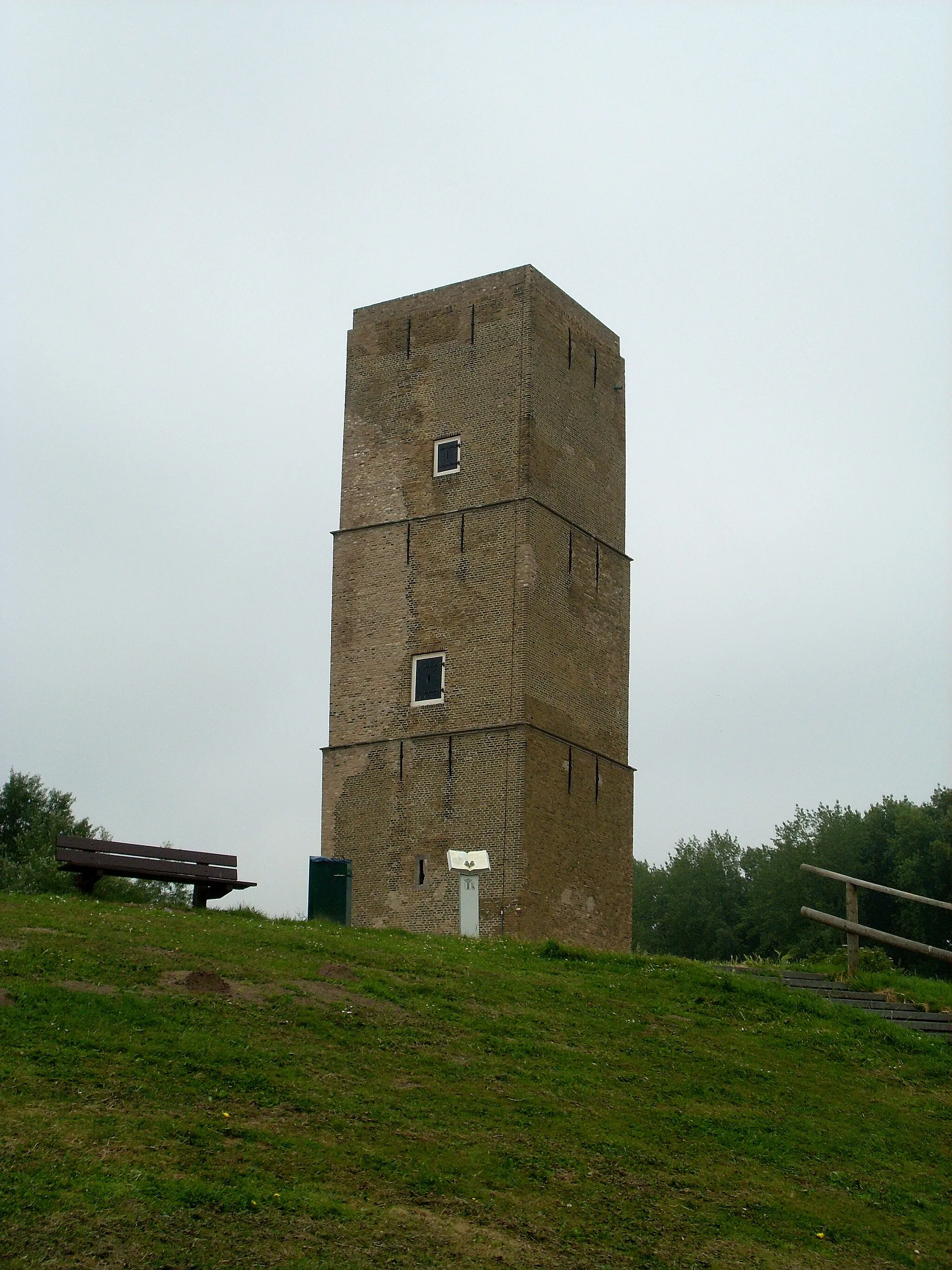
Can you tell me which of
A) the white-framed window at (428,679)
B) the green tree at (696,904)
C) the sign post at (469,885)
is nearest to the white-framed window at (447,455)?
the white-framed window at (428,679)

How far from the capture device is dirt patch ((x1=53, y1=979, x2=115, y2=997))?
14133 millimetres

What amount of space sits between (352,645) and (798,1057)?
57.1ft

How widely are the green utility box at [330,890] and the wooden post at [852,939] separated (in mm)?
7270

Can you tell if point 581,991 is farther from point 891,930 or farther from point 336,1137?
point 891,930

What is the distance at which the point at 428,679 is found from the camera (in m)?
32.2

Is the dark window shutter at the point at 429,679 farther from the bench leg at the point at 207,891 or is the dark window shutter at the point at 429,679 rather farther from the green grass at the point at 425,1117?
the green grass at the point at 425,1117

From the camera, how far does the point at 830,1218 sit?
1315cm

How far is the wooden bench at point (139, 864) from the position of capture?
19953 mm

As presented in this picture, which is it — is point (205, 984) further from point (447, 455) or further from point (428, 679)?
point (447, 455)

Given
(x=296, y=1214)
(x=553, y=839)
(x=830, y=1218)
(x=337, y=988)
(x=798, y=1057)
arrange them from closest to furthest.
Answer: (x=296, y=1214), (x=830, y=1218), (x=337, y=988), (x=798, y=1057), (x=553, y=839)

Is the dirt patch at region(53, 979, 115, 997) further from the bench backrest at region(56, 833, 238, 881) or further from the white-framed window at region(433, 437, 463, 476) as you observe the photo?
the white-framed window at region(433, 437, 463, 476)

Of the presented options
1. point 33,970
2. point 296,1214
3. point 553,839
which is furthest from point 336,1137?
point 553,839

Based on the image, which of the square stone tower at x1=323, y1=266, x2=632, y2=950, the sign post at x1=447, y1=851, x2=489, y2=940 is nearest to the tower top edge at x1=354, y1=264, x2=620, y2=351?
the square stone tower at x1=323, y1=266, x2=632, y2=950

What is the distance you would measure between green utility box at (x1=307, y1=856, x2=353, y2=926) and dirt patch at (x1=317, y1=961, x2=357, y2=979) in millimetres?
6931
